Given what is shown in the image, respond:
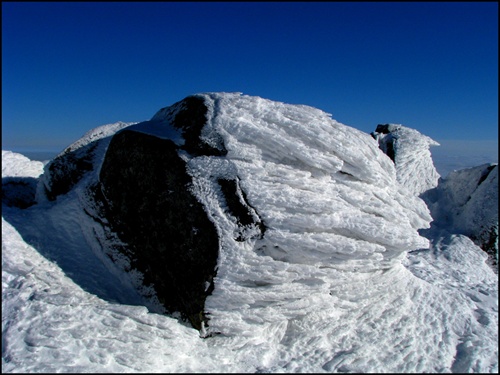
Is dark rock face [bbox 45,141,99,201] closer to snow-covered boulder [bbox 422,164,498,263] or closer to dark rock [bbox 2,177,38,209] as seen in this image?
dark rock [bbox 2,177,38,209]

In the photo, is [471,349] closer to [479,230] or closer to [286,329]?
[286,329]

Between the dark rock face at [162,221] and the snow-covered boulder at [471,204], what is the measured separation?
6245mm

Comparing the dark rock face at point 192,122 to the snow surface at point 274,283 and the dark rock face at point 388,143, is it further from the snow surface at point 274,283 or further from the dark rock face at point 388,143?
the dark rock face at point 388,143

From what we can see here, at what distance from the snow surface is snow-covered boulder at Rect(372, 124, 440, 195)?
4550 millimetres

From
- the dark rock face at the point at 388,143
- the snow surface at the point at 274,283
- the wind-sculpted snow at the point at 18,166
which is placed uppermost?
the dark rock face at the point at 388,143

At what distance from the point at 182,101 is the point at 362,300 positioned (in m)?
3.84

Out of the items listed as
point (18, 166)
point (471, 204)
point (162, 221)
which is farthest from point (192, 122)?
point (471, 204)

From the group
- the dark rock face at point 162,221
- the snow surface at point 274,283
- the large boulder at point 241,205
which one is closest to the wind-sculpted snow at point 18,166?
the snow surface at point 274,283

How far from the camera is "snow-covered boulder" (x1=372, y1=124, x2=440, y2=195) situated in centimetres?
1025

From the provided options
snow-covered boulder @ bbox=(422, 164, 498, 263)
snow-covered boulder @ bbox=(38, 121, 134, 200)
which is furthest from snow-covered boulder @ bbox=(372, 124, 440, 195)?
snow-covered boulder @ bbox=(38, 121, 134, 200)

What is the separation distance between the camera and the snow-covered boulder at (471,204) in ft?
27.3

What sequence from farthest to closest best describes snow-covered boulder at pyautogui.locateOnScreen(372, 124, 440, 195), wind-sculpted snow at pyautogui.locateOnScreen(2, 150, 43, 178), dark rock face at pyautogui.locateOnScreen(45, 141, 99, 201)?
snow-covered boulder at pyautogui.locateOnScreen(372, 124, 440, 195) < wind-sculpted snow at pyautogui.locateOnScreen(2, 150, 43, 178) < dark rock face at pyautogui.locateOnScreen(45, 141, 99, 201)

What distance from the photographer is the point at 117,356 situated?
409 centimetres

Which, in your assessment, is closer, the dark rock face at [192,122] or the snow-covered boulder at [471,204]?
the dark rock face at [192,122]
